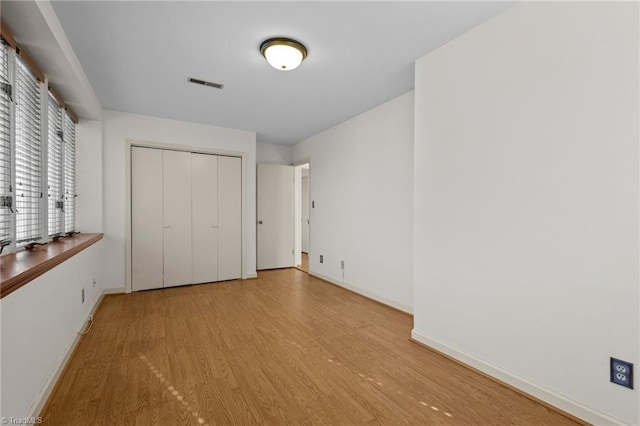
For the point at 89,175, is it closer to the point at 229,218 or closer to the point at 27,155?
the point at 27,155

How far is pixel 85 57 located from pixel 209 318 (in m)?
2.65

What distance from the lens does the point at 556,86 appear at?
66.1 inches

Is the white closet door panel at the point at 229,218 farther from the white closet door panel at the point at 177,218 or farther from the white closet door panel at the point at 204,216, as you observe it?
the white closet door panel at the point at 177,218

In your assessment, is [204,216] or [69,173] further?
[204,216]

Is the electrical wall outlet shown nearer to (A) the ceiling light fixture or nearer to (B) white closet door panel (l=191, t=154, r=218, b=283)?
(A) the ceiling light fixture

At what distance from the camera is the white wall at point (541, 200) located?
1460 mm

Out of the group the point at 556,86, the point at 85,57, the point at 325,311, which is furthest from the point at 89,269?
the point at 556,86

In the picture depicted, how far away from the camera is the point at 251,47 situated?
230 centimetres

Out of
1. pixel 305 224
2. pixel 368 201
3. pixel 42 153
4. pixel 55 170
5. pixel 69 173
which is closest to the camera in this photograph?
pixel 42 153

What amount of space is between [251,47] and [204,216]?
2.85m

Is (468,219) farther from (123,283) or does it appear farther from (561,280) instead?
(123,283)

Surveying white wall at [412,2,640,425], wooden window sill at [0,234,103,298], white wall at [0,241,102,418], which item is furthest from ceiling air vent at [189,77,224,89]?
white wall at [412,2,640,425]

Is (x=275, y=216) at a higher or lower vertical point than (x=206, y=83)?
lower

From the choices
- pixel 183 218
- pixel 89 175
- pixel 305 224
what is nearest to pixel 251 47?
pixel 89 175
